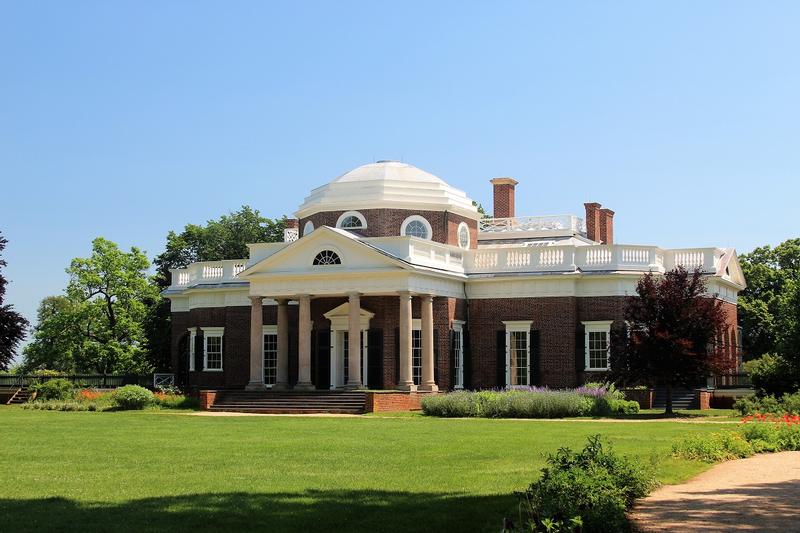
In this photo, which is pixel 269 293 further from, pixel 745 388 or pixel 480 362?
pixel 745 388

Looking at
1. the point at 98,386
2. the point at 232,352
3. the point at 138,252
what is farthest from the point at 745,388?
the point at 138,252

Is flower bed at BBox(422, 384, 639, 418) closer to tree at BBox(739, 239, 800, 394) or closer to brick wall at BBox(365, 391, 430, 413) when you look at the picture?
brick wall at BBox(365, 391, 430, 413)

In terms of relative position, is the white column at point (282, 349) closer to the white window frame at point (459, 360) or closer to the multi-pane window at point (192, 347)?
→ the white window frame at point (459, 360)

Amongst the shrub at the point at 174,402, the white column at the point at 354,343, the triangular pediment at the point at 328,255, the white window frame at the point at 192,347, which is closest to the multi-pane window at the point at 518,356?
the triangular pediment at the point at 328,255

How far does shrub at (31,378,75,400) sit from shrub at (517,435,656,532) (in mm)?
37408

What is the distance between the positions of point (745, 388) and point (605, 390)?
800cm

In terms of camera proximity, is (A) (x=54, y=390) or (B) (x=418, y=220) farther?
(B) (x=418, y=220)

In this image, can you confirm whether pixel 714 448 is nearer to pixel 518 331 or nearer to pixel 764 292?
pixel 518 331

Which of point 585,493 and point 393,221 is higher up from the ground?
point 393,221

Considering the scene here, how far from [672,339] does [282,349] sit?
54.0 ft

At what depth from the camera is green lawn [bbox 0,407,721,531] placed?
13.2 m

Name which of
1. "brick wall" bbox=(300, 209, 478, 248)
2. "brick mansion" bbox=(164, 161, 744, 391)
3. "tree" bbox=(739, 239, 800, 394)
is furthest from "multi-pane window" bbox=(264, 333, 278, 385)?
"tree" bbox=(739, 239, 800, 394)

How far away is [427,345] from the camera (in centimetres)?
4406

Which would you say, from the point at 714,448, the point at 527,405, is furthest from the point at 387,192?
the point at 714,448
